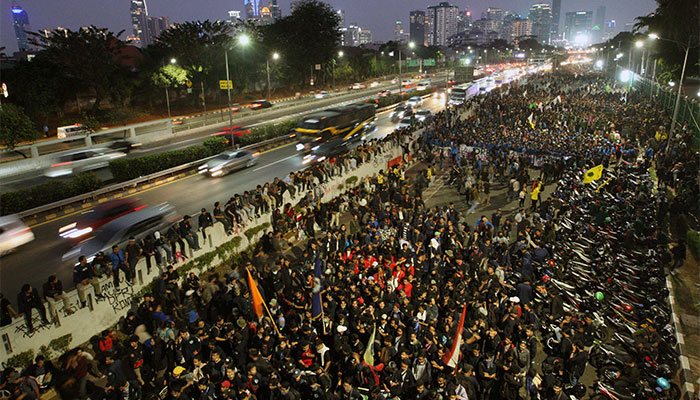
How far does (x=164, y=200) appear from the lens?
20.1m

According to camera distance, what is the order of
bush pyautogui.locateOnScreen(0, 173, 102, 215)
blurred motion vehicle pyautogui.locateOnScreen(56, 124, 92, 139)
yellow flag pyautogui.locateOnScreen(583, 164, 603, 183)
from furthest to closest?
blurred motion vehicle pyautogui.locateOnScreen(56, 124, 92, 139), bush pyautogui.locateOnScreen(0, 173, 102, 215), yellow flag pyautogui.locateOnScreen(583, 164, 603, 183)

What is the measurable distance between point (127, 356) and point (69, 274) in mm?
6684

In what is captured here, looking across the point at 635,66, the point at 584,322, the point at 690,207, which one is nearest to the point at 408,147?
the point at 690,207

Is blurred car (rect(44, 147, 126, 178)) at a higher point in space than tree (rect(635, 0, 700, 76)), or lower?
lower

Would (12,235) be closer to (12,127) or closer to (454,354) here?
(454,354)

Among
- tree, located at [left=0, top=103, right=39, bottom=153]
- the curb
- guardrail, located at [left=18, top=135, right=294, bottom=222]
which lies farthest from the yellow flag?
tree, located at [left=0, top=103, right=39, bottom=153]

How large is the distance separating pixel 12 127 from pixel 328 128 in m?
19.4

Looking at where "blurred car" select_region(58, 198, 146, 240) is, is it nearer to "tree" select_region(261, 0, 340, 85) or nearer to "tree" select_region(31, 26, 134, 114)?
"tree" select_region(31, 26, 134, 114)

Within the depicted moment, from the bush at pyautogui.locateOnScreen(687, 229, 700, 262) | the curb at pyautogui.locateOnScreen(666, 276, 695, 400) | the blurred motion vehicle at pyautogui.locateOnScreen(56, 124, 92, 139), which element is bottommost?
the curb at pyautogui.locateOnScreen(666, 276, 695, 400)

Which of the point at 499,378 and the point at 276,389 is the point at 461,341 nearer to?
the point at 499,378

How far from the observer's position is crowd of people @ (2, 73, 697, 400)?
7383mm

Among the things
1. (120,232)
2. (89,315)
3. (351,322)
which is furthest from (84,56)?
(351,322)

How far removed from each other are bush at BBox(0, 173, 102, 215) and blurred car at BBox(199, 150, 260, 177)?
552cm

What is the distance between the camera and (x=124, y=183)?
69.3 feet
